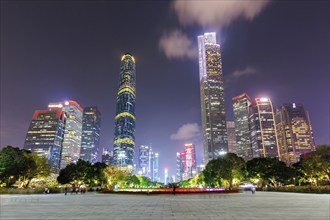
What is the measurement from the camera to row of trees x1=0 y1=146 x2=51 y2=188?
6606 cm

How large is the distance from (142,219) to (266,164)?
79179mm

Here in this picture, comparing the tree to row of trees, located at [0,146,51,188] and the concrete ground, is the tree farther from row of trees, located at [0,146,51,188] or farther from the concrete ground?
row of trees, located at [0,146,51,188]

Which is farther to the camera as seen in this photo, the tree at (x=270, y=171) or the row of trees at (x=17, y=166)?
the tree at (x=270, y=171)

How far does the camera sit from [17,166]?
68250 millimetres

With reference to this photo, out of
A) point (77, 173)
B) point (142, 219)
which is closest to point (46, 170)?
point (77, 173)

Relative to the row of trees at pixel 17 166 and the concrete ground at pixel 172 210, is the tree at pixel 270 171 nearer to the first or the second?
the concrete ground at pixel 172 210

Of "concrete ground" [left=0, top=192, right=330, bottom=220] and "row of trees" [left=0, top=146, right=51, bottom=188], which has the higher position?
"row of trees" [left=0, top=146, right=51, bottom=188]

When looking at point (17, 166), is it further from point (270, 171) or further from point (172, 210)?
point (270, 171)

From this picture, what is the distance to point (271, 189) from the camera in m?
74.1

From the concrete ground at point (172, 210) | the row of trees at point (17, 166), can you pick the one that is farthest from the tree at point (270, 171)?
the row of trees at point (17, 166)

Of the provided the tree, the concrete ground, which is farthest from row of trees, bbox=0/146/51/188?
the tree

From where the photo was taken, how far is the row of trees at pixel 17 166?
66062 millimetres

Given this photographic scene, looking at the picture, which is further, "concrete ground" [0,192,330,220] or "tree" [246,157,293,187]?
"tree" [246,157,293,187]

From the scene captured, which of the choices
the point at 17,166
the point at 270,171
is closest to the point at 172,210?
the point at 17,166
